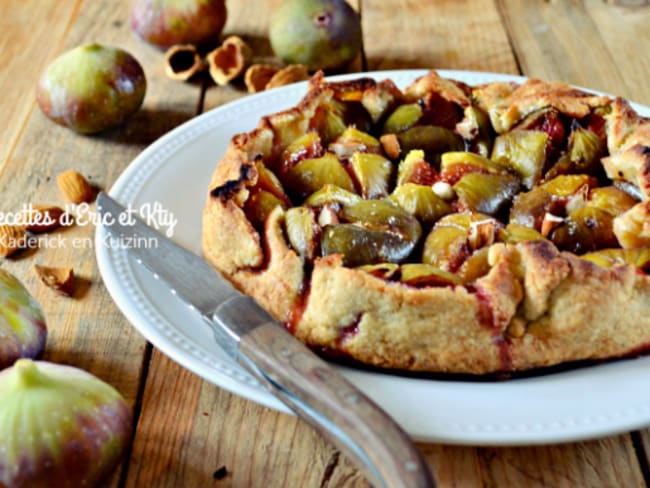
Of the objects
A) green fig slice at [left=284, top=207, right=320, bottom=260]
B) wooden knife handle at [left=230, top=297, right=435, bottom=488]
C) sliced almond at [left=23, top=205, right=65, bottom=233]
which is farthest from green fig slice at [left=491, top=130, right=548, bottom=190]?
sliced almond at [left=23, top=205, right=65, bottom=233]

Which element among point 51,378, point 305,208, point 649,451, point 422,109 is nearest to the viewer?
point 51,378

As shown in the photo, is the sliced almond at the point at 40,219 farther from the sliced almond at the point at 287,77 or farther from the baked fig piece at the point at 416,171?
the baked fig piece at the point at 416,171

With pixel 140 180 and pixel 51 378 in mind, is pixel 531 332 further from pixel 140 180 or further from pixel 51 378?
pixel 140 180

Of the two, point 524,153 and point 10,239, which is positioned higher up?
point 524,153

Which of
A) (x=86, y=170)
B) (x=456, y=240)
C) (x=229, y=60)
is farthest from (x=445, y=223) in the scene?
(x=229, y=60)

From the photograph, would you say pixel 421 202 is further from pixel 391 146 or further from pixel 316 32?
pixel 316 32

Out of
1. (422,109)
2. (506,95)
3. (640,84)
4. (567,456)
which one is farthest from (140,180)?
(640,84)
